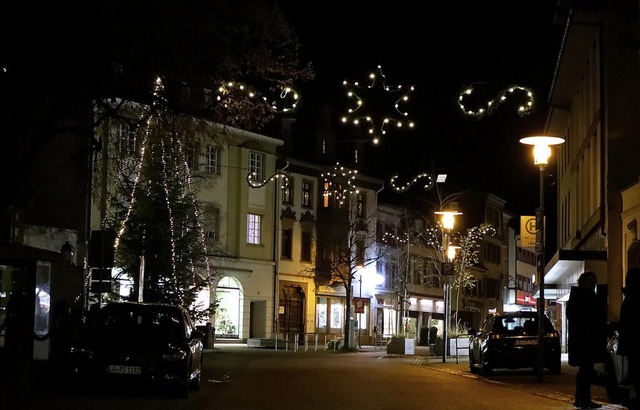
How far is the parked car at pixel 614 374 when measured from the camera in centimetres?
1493

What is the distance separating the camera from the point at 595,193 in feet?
111

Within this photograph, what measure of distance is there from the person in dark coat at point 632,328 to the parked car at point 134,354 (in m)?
7.79

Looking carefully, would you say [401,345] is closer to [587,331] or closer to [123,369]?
[123,369]

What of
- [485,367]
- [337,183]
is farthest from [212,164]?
[485,367]

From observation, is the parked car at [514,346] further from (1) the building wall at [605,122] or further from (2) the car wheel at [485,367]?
(1) the building wall at [605,122]

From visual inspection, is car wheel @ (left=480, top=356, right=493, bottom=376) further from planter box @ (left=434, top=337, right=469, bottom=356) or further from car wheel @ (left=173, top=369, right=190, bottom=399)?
planter box @ (left=434, top=337, right=469, bottom=356)

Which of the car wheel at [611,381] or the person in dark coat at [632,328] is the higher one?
the person in dark coat at [632,328]

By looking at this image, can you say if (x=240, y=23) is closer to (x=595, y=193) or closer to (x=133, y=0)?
(x=133, y=0)

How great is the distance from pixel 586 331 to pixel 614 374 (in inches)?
33.7

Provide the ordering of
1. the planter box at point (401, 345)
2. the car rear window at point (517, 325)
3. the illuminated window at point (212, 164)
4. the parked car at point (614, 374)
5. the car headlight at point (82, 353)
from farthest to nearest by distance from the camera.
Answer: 1. the illuminated window at point (212, 164)
2. the planter box at point (401, 345)
3. the car rear window at point (517, 325)
4. the car headlight at point (82, 353)
5. the parked car at point (614, 374)

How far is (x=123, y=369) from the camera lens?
17.5 m

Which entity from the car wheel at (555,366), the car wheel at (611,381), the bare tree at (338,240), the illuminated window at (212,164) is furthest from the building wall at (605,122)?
the bare tree at (338,240)

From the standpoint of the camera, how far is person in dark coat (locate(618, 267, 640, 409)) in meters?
12.6

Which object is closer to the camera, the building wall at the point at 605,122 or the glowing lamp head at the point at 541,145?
the glowing lamp head at the point at 541,145
